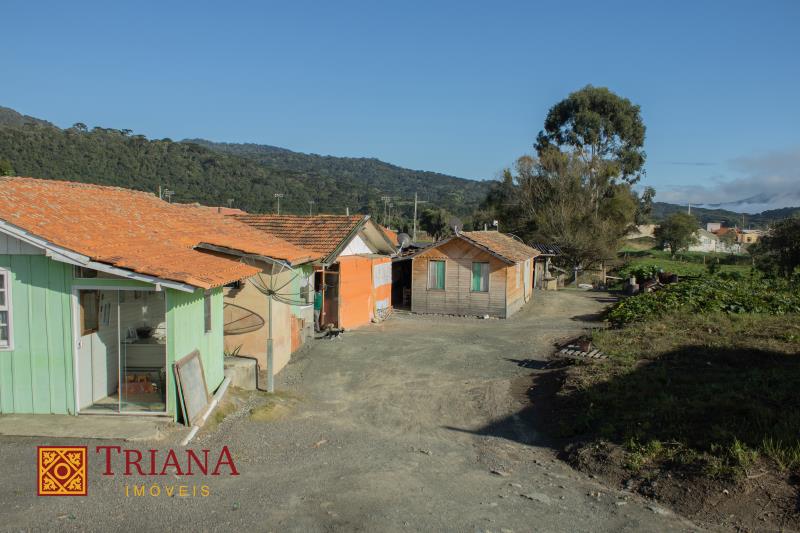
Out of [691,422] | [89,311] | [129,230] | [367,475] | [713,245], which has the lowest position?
[367,475]

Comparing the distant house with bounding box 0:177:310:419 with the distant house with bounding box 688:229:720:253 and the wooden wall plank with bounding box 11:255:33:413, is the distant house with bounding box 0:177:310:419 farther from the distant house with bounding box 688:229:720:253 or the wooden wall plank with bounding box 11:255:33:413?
the distant house with bounding box 688:229:720:253

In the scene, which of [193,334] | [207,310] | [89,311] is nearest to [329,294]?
→ [207,310]

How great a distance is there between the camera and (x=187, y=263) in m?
9.89

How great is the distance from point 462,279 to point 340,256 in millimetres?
7710

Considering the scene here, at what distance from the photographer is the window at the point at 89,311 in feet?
29.6

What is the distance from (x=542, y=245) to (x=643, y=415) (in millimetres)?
31230

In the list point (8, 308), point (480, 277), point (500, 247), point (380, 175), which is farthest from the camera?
point (380, 175)

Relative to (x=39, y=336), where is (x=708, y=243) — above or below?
above

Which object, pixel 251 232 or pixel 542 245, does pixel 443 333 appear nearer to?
pixel 251 232

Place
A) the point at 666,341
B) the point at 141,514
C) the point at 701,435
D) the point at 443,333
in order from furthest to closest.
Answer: the point at 443,333, the point at 666,341, the point at 701,435, the point at 141,514

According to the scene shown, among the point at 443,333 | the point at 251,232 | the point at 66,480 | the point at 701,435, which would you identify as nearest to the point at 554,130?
the point at 443,333

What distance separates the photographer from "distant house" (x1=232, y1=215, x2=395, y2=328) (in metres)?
18.1

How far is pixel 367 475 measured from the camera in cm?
751

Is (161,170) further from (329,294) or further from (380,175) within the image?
(380,175)
